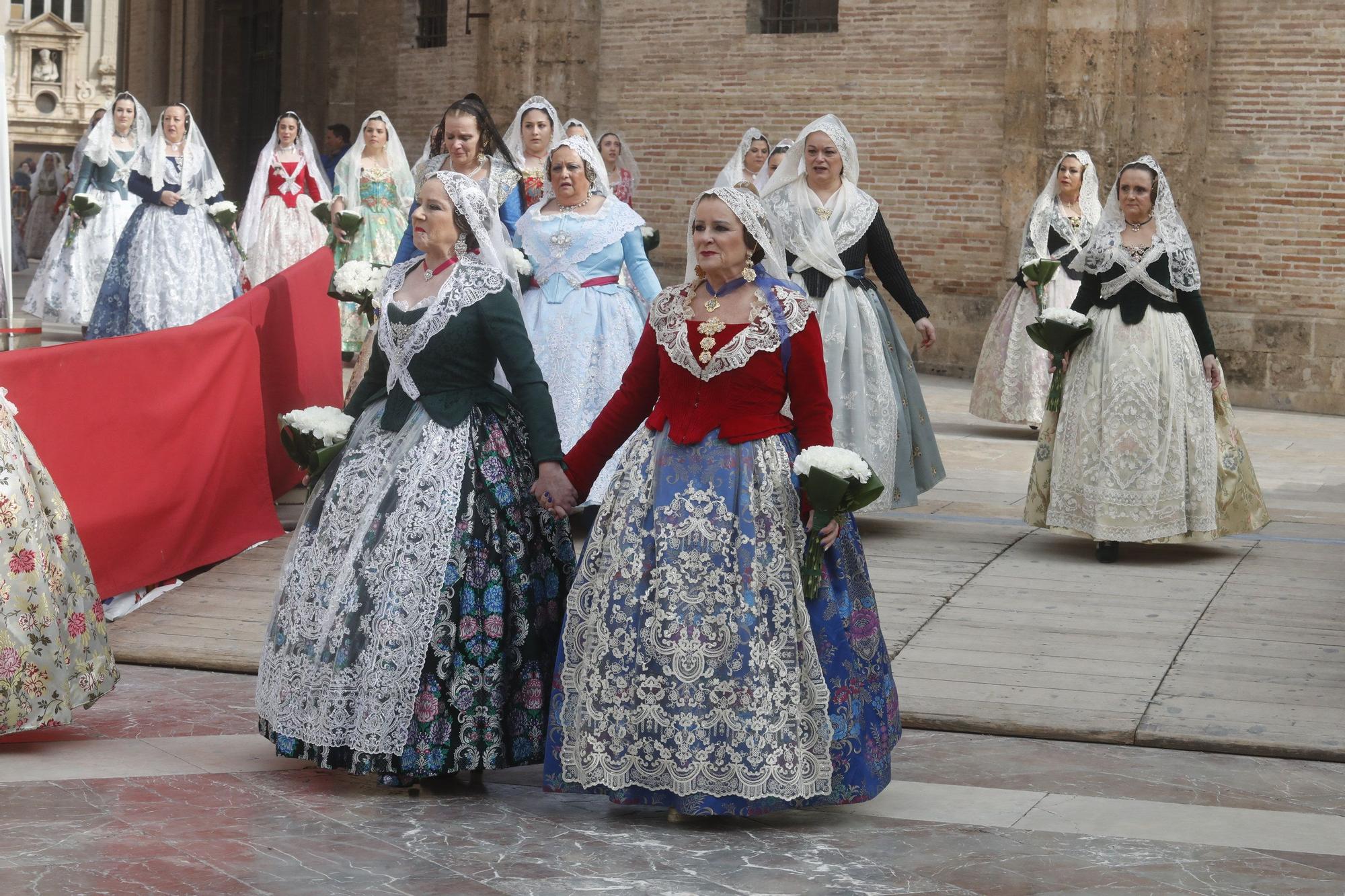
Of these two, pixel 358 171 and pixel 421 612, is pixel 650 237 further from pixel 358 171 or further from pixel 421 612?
pixel 421 612

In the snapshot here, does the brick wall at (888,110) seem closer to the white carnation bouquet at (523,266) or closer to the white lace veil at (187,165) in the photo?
the white lace veil at (187,165)

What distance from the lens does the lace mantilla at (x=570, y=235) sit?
27.8 ft

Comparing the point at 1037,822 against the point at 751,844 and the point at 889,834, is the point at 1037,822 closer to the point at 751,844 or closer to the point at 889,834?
the point at 889,834

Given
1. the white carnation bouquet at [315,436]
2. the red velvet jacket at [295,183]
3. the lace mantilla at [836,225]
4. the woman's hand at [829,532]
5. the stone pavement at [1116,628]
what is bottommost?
the stone pavement at [1116,628]

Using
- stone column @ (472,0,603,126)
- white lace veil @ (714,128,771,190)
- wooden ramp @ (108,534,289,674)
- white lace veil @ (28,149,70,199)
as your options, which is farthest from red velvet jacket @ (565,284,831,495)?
white lace veil @ (28,149,70,199)

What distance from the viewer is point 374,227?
47.7 ft

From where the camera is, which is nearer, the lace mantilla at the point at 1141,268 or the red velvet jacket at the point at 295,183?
the lace mantilla at the point at 1141,268

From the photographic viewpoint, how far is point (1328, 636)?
7094 mm

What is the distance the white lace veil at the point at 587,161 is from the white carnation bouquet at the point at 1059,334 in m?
2.01

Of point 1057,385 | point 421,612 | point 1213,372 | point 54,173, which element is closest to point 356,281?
point 421,612

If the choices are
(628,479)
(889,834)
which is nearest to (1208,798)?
(889,834)

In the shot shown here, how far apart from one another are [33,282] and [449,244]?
1236cm

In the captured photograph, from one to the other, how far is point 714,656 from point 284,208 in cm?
1168

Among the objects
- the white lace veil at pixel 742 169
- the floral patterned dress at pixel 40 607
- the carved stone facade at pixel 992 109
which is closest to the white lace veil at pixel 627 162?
the carved stone facade at pixel 992 109
